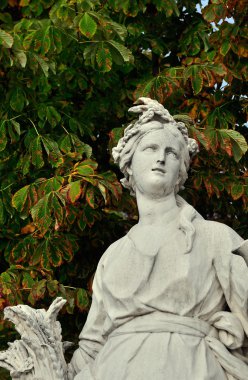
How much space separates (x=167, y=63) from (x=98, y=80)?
2.42 ft

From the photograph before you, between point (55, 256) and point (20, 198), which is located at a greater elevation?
point (20, 198)

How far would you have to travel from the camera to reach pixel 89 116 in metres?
13.5

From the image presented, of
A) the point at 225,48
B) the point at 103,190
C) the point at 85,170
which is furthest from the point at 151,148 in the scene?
the point at 225,48

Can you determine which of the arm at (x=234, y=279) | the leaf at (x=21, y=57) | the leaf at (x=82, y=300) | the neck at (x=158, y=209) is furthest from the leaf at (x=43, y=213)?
the arm at (x=234, y=279)

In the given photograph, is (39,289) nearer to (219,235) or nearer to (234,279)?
(219,235)

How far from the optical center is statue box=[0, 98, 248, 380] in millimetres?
8891

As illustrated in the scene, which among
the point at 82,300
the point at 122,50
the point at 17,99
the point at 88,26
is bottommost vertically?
the point at 82,300

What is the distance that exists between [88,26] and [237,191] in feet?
6.30

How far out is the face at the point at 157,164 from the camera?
9422 mm

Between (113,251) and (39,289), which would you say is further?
(39,289)

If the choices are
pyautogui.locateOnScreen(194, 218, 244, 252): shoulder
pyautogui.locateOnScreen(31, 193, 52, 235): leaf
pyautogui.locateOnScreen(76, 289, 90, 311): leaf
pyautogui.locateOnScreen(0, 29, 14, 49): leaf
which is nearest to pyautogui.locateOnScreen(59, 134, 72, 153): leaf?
pyautogui.locateOnScreen(31, 193, 52, 235): leaf

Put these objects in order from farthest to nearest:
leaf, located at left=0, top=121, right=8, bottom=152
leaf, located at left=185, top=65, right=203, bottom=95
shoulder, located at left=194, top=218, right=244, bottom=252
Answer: leaf, located at left=0, top=121, right=8, bottom=152, leaf, located at left=185, top=65, right=203, bottom=95, shoulder, located at left=194, top=218, right=244, bottom=252

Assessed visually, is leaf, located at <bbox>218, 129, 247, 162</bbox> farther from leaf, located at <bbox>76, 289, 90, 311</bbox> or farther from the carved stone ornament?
the carved stone ornament

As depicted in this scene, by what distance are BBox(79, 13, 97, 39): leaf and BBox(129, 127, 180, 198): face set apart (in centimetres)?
306
